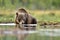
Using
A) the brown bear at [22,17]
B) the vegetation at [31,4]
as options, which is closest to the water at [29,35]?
the brown bear at [22,17]

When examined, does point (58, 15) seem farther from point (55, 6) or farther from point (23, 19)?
point (23, 19)

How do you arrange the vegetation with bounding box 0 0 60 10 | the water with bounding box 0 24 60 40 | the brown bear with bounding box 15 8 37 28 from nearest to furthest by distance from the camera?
the water with bounding box 0 24 60 40 < the brown bear with bounding box 15 8 37 28 < the vegetation with bounding box 0 0 60 10

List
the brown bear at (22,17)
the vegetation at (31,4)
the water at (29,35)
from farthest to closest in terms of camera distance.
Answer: the vegetation at (31,4) < the brown bear at (22,17) < the water at (29,35)

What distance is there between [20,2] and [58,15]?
6133 mm

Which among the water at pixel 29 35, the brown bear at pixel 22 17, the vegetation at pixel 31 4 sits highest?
the vegetation at pixel 31 4

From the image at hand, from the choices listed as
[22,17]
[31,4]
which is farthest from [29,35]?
[31,4]

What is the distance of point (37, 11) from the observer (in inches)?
1189

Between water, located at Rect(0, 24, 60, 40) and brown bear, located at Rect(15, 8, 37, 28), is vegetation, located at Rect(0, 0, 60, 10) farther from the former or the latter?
water, located at Rect(0, 24, 60, 40)

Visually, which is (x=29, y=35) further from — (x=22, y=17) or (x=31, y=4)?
(x=31, y=4)

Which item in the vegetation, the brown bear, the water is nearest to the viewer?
the water

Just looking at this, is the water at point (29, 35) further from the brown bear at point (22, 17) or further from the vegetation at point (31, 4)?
the vegetation at point (31, 4)

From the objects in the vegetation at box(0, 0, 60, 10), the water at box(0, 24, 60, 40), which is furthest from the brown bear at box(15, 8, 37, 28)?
the vegetation at box(0, 0, 60, 10)

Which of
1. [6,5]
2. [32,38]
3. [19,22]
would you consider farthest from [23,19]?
[6,5]

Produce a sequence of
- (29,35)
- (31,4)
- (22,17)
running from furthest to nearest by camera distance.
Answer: (31,4), (22,17), (29,35)
